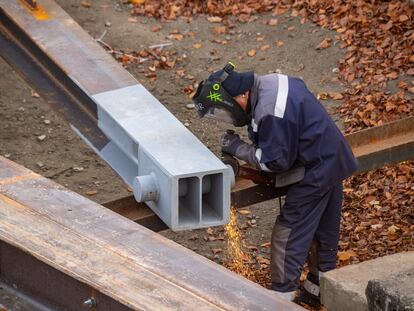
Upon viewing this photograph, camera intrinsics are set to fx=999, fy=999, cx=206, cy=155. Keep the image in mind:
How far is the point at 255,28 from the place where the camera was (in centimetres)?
1202

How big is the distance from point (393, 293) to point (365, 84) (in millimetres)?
6063

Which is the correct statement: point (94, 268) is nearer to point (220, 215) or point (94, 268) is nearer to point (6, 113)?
point (220, 215)

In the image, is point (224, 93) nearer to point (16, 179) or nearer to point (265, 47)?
point (16, 179)

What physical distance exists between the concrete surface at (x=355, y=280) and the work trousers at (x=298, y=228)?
25.5 inches

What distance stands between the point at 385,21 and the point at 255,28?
156 cm

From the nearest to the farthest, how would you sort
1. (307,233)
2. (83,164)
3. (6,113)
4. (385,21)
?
(307,233), (83,164), (6,113), (385,21)

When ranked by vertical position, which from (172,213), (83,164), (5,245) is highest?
(5,245)

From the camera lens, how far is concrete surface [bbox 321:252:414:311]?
241 inches

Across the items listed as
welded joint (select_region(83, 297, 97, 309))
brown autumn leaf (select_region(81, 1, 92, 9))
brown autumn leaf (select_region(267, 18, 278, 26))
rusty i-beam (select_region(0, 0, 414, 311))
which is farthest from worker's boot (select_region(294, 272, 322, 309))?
brown autumn leaf (select_region(81, 1, 92, 9))

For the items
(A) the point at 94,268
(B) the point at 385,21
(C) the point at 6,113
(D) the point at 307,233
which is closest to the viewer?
(A) the point at 94,268

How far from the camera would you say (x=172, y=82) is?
11305mm

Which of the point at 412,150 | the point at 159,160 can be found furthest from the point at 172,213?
the point at 412,150

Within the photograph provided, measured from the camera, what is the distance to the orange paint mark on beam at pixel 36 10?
26.1 feet

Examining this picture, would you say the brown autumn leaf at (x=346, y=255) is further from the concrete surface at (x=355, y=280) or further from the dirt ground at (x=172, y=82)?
the concrete surface at (x=355, y=280)
